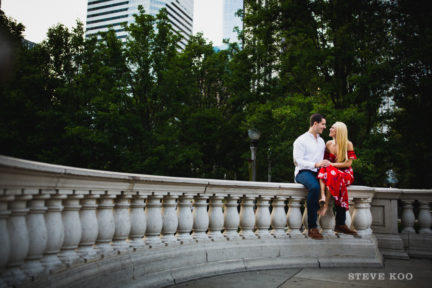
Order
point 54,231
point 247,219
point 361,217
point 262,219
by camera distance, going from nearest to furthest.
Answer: point 54,231, point 247,219, point 262,219, point 361,217

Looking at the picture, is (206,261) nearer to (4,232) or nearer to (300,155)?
(300,155)

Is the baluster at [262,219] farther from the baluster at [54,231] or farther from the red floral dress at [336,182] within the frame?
the baluster at [54,231]

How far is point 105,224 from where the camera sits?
3533 millimetres

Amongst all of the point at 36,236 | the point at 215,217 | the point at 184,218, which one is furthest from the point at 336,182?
the point at 36,236

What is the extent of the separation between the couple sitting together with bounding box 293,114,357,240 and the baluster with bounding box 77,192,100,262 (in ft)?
10.5

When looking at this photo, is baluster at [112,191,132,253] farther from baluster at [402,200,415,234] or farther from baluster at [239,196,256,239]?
baluster at [402,200,415,234]

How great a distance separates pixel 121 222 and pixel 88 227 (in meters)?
0.44

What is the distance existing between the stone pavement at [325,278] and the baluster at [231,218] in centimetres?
52

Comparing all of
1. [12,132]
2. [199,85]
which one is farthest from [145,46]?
[12,132]

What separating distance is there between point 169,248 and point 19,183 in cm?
205

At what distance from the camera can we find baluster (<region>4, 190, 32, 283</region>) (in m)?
2.59

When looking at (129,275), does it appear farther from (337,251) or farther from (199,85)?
(199,85)

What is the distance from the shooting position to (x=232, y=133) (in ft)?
71.3

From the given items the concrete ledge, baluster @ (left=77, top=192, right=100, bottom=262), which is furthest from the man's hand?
baluster @ (left=77, top=192, right=100, bottom=262)
